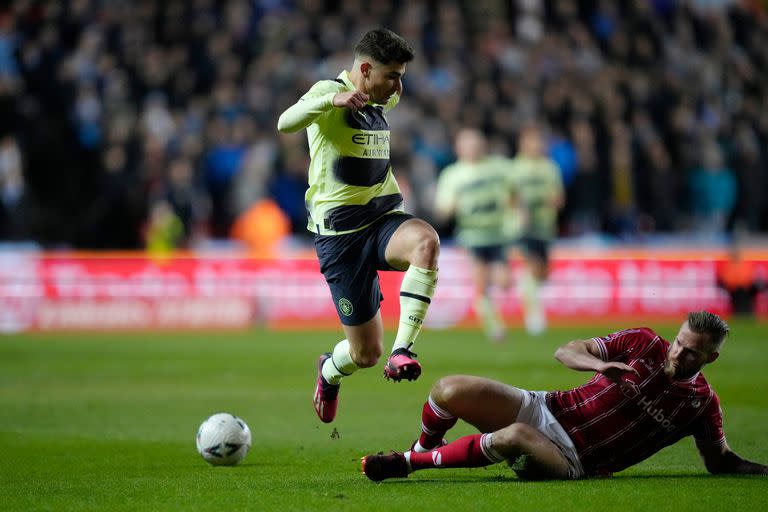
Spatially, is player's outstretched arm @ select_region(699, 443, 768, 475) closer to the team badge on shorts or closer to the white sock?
the team badge on shorts

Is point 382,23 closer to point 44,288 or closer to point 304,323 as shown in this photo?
point 304,323

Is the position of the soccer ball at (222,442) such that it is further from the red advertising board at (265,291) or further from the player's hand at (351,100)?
the red advertising board at (265,291)

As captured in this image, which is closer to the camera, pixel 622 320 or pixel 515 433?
pixel 515 433

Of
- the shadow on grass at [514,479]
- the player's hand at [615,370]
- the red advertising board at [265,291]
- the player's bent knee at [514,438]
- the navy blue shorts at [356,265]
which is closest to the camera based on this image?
Answer: the player's hand at [615,370]

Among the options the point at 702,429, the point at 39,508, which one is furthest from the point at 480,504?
the point at 39,508

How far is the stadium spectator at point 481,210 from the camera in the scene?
18484 millimetres

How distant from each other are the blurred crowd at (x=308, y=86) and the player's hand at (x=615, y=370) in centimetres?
1509

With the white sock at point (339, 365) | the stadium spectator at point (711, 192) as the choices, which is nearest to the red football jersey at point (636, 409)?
the white sock at point (339, 365)

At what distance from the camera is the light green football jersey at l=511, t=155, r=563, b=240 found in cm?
1903

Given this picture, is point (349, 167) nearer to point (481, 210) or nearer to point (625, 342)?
point (625, 342)

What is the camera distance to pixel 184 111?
22.4m

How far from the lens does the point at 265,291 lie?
70.7 ft

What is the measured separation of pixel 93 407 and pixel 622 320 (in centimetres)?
1257

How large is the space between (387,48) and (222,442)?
2.82 metres
